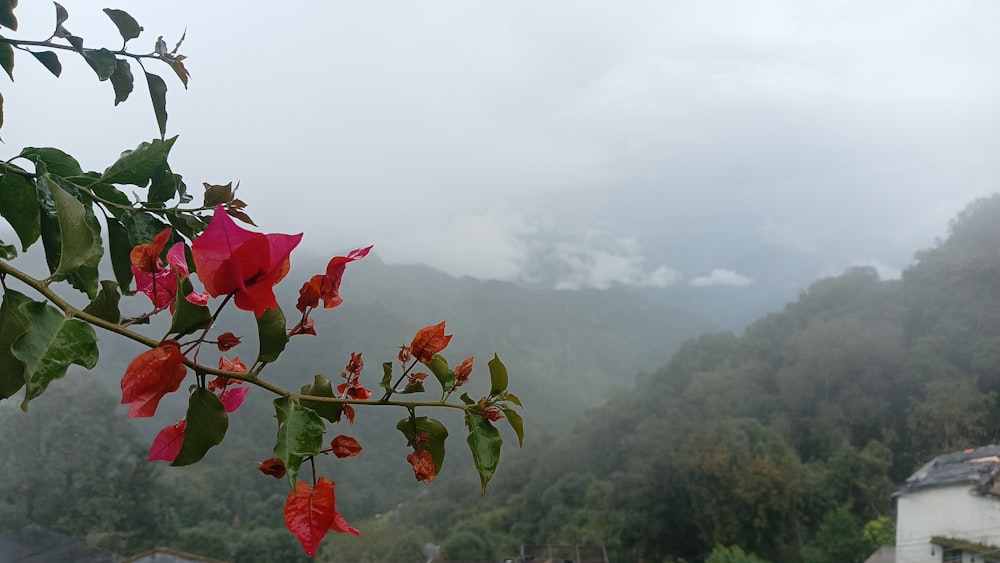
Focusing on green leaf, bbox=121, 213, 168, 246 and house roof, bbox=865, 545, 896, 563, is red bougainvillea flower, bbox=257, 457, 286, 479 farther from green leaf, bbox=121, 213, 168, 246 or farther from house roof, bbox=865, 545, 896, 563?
house roof, bbox=865, 545, 896, 563

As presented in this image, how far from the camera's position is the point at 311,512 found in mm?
224

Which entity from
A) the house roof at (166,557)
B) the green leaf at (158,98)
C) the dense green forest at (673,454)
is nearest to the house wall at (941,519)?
the dense green forest at (673,454)

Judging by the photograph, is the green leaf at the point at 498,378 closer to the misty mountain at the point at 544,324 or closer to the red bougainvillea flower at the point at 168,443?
the red bougainvillea flower at the point at 168,443

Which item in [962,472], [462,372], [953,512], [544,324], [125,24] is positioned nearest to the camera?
[462,372]

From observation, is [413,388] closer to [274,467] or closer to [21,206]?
[274,467]

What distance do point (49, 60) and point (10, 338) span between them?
0.78 feet

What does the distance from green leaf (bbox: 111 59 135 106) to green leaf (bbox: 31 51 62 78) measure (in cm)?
3

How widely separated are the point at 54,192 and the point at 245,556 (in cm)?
1047

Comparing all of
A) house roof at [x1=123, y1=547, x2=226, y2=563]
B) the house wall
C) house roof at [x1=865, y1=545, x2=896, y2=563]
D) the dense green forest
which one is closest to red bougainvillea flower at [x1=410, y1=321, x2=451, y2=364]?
house roof at [x1=123, y1=547, x2=226, y2=563]

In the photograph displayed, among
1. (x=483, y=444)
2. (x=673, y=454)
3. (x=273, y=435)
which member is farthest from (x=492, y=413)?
(x=673, y=454)

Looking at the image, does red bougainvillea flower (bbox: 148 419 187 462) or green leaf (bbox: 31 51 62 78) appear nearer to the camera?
red bougainvillea flower (bbox: 148 419 187 462)

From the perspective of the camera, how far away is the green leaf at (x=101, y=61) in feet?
1.18

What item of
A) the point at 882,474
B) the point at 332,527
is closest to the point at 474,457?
the point at 332,527

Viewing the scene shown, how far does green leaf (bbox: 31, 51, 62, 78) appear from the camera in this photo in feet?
1.19
